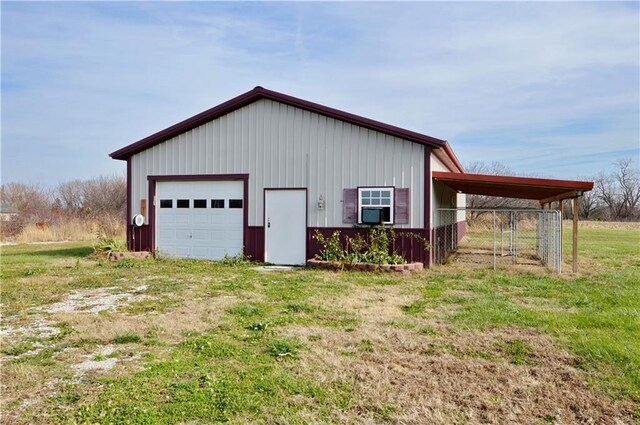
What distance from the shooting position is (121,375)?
433 cm

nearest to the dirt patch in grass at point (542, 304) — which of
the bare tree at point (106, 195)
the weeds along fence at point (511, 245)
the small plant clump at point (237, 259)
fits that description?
the weeds along fence at point (511, 245)

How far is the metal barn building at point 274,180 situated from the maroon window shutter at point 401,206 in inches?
1.0

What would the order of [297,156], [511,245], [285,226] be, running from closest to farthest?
1. [297,156]
2. [285,226]
3. [511,245]

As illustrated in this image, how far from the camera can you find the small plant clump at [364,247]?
11727mm

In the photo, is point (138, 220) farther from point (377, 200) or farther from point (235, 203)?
point (377, 200)

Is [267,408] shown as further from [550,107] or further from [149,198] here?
[550,107]

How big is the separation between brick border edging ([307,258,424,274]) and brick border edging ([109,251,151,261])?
205 inches

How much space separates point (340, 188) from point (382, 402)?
29.4 ft

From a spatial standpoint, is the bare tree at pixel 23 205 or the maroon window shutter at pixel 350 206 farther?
the bare tree at pixel 23 205

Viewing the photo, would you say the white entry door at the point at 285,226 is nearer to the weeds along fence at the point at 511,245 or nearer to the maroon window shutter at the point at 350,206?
the maroon window shutter at the point at 350,206

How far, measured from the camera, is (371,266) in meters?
11.3

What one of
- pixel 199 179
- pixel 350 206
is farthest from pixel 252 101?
pixel 350 206

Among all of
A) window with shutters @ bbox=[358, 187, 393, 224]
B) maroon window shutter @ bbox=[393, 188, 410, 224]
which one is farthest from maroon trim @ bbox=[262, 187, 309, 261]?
maroon window shutter @ bbox=[393, 188, 410, 224]

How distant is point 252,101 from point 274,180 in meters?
2.26
